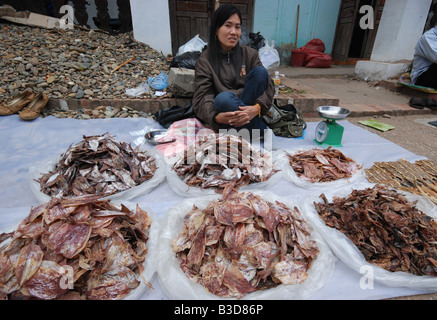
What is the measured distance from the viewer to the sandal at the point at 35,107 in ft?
10.5

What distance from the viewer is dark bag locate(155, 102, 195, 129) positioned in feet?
11.3

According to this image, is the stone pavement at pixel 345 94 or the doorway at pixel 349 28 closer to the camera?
the stone pavement at pixel 345 94

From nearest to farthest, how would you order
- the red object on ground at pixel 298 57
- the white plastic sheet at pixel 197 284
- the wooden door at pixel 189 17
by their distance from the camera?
the white plastic sheet at pixel 197 284
the wooden door at pixel 189 17
the red object on ground at pixel 298 57

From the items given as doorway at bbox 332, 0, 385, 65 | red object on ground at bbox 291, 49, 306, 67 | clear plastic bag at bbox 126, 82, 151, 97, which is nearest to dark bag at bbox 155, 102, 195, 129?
clear plastic bag at bbox 126, 82, 151, 97

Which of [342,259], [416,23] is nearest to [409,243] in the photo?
[342,259]

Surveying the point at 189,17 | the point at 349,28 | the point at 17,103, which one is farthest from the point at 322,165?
the point at 349,28

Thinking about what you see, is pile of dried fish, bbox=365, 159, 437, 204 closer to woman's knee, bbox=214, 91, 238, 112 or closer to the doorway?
woman's knee, bbox=214, 91, 238, 112

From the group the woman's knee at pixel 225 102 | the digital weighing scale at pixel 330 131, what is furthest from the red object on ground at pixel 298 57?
the woman's knee at pixel 225 102

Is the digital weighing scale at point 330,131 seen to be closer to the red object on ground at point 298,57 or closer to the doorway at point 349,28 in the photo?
the red object on ground at point 298,57

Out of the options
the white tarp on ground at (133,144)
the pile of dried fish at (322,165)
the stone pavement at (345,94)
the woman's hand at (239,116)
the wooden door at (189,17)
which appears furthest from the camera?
the wooden door at (189,17)

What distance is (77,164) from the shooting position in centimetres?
199

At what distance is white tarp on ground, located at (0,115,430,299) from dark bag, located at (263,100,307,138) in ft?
0.41

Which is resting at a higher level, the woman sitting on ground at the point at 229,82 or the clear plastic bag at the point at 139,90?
the woman sitting on ground at the point at 229,82

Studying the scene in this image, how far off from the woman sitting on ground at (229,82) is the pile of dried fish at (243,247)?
1.30 meters
